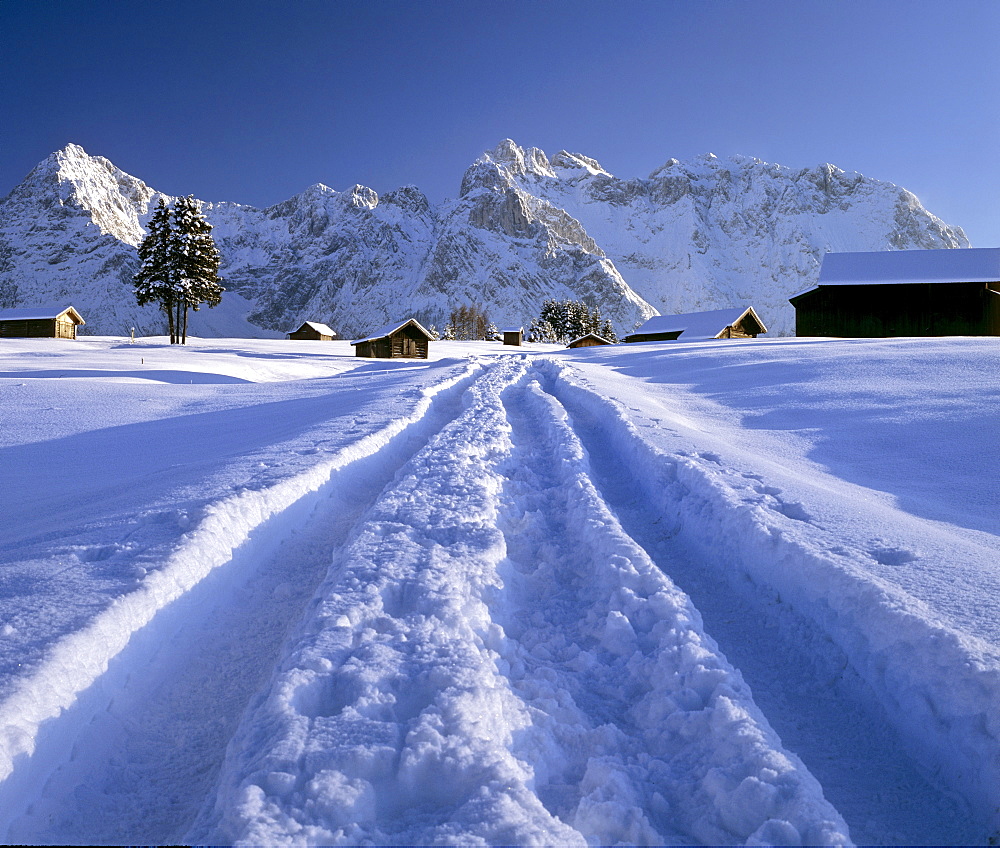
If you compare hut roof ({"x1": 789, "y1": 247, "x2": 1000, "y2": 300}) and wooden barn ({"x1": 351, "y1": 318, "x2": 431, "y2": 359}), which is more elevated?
hut roof ({"x1": 789, "y1": 247, "x2": 1000, "y2": 300})

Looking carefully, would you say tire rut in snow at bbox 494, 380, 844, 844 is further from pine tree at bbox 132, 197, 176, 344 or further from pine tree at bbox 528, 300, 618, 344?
pine tree at bbox 528, 300, 618, 344

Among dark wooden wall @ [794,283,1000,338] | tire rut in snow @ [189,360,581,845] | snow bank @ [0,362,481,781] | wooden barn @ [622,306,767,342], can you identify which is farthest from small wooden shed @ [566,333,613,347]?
tire rut in snow @ [189,360,581,845]

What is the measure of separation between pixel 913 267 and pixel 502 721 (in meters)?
37.5

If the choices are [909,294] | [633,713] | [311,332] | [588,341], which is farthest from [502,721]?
[311,332]

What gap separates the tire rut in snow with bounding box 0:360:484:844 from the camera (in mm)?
2176

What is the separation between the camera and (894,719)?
8.68ft

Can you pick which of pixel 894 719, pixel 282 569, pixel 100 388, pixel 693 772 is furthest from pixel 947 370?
pixel 100 388

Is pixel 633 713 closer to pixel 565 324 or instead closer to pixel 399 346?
pixel 399 346

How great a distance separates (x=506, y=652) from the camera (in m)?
3.08

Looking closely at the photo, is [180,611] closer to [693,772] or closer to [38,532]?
[38,532]

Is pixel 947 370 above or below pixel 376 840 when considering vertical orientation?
above

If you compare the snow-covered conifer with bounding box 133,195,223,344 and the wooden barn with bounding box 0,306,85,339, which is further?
the wooden barn with bounding box 0,306,85,339

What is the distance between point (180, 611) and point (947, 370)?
1382cm

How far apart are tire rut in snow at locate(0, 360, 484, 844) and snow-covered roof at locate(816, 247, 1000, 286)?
35063mm
